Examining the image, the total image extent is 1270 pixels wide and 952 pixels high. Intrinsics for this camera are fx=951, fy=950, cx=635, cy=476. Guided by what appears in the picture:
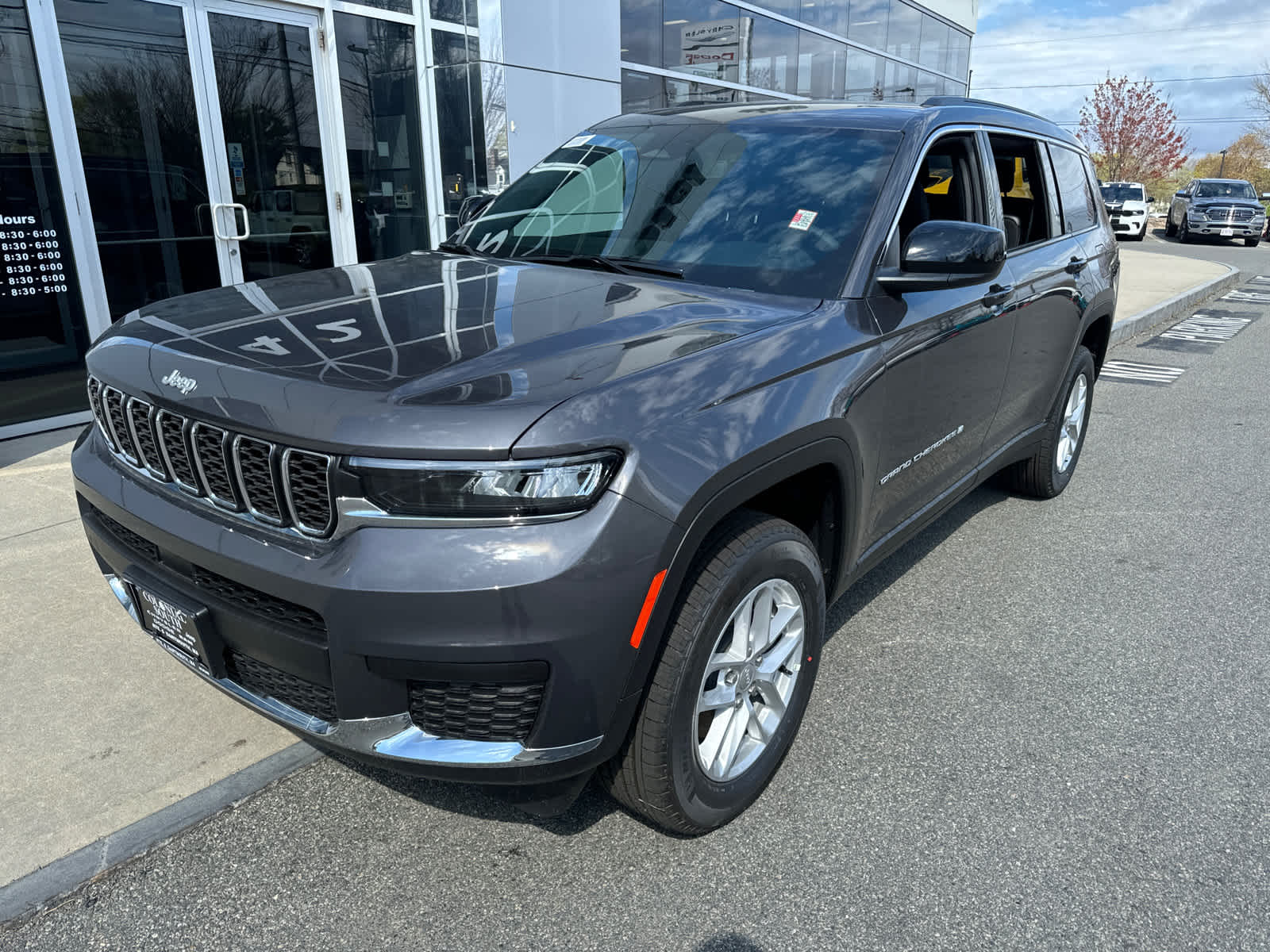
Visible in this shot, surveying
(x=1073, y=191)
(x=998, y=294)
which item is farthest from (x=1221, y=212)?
(x=998, y=294)

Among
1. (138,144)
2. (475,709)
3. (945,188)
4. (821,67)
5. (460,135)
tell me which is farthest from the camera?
(821,67)

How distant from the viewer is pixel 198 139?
6.62 metres

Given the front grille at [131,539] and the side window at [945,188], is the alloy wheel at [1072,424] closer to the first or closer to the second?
the side window at [945,188]

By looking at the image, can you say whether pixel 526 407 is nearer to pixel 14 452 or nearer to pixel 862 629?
pixel 862 629

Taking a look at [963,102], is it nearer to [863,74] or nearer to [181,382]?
[181,382]

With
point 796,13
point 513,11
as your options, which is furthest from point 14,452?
point 796,13

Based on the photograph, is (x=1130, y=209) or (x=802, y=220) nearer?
(x=802, y=220)

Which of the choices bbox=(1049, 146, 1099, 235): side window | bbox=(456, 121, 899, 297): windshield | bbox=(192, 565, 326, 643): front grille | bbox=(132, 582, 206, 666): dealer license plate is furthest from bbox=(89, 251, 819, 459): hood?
bbox=(1049, 146, 1099, 235): side window

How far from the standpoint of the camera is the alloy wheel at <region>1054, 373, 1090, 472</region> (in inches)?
195

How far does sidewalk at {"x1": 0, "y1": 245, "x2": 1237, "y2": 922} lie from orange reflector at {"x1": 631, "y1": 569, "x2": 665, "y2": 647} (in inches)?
52.2

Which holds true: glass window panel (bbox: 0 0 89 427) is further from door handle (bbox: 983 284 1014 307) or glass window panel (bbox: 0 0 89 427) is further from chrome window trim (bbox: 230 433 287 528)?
door handle (bbox: 983 284 1014 307)

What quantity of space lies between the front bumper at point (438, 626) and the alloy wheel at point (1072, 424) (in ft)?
12.1

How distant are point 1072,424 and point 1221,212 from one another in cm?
2620

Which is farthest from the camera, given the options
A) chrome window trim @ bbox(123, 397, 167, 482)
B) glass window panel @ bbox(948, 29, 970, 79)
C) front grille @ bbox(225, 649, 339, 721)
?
glass window panel @ bbox(948, 29, 970, 79)
